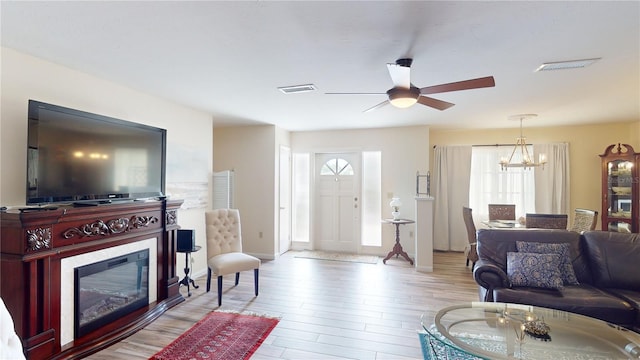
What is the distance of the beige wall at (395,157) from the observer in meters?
5.77

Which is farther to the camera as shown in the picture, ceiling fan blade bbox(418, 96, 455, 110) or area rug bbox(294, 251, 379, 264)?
area rug bbox(294, 251, 379, 264)

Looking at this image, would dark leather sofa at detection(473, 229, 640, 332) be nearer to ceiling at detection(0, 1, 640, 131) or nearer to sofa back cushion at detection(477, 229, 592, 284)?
sofa back cushion at detection(477, 229, 592, 284)

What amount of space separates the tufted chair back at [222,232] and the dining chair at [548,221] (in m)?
3.98

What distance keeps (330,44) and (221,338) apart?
2.67 m

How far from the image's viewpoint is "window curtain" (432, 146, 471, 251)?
6.09 m

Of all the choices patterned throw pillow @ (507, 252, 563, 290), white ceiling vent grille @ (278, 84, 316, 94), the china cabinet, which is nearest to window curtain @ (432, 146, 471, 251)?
the china cabinet

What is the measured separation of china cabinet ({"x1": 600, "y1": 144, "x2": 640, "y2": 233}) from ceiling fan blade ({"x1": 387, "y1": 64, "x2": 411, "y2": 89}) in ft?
16.3

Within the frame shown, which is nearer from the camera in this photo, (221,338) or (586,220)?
(221,338)

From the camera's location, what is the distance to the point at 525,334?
2.16 meters

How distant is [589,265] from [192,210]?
15.5ft

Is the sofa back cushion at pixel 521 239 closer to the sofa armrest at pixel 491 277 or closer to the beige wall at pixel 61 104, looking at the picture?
the sofa armrest at pixel 491 277

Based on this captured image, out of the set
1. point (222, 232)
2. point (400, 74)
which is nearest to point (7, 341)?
point (400, 74)

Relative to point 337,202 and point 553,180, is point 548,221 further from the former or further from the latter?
point 337,202

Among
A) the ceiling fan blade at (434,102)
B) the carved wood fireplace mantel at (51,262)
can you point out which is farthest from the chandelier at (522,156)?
the carved wood fireplace mantel at (51,262)
